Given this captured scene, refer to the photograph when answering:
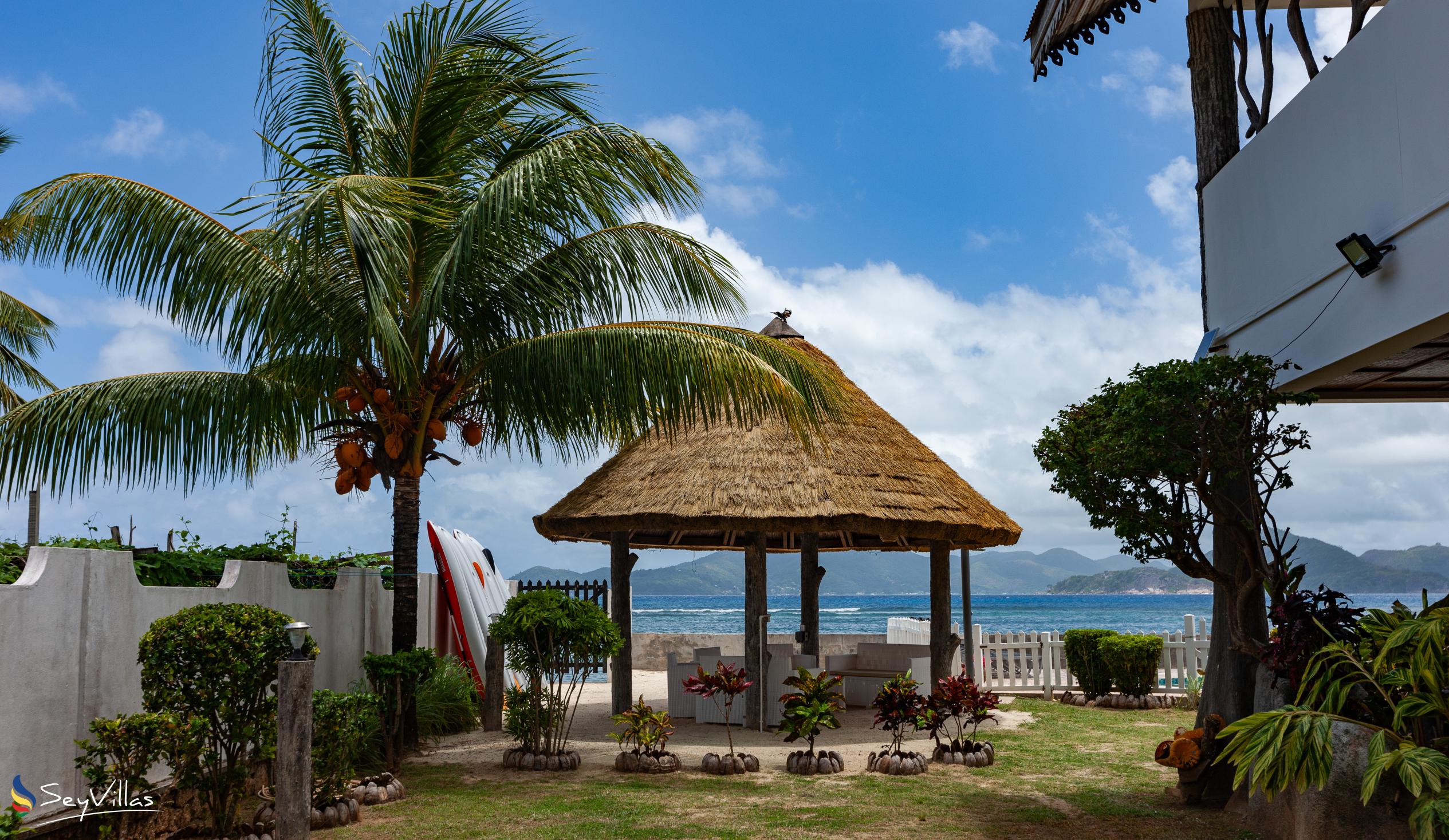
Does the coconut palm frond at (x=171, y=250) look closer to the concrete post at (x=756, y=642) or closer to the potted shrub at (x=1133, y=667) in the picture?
the concrete post at (x=756, y=642)

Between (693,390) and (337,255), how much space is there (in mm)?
3263

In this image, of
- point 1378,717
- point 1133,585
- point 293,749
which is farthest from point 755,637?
point 1133,585

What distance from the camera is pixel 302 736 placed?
6.48 meters

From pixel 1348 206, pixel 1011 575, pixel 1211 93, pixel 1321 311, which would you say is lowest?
pixel 1011 575

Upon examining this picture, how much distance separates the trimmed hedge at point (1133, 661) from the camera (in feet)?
44.8

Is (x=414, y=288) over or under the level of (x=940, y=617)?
over

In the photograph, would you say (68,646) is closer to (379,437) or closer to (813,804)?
(379,437)

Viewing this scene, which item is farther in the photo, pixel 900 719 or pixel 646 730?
pixel 646 730

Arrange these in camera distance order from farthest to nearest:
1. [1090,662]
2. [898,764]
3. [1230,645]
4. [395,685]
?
[1090,662] < [395,685] < [898,764] < [1230,645]

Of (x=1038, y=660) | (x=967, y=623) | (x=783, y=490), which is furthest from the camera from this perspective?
(x=1038, y=660)

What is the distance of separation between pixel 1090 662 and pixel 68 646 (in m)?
12.0

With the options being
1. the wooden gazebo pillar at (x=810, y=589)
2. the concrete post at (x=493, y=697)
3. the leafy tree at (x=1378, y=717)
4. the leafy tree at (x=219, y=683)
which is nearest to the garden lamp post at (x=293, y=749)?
the leafy tree at (x=219, y=683)

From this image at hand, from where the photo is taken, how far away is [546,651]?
9320mm

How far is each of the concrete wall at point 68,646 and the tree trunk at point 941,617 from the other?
7.94 metres
